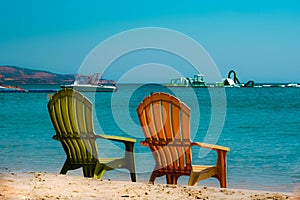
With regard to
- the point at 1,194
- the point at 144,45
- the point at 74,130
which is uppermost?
the point at 144,45

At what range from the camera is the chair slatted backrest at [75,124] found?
5098mm

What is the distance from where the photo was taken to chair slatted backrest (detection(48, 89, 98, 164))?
510 centimetres

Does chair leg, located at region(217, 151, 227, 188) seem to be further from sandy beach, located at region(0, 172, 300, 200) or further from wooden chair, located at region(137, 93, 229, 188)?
sandy beach, located at region(0, 172, 300, 200)

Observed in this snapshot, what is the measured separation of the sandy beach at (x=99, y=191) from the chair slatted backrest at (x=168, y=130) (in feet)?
1.15

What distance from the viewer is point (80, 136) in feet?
16.9

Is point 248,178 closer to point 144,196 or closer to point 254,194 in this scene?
point 254,194

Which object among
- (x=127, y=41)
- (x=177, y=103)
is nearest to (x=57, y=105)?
(x=177, y=103)

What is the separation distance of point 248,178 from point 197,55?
18.5 ft

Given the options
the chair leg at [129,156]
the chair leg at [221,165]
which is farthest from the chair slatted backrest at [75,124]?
the chair leg at [221,165]

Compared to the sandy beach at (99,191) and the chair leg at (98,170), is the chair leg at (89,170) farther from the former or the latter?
the sandy beach at (99,191)

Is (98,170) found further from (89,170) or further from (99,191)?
(99,191)

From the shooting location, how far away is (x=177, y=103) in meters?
4.70

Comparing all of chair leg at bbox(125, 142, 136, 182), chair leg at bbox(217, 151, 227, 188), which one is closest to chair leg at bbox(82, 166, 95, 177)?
chair leg at bbox(125, 142, 136, 182)

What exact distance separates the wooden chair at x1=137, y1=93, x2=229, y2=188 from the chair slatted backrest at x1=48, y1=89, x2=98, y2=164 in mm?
546
